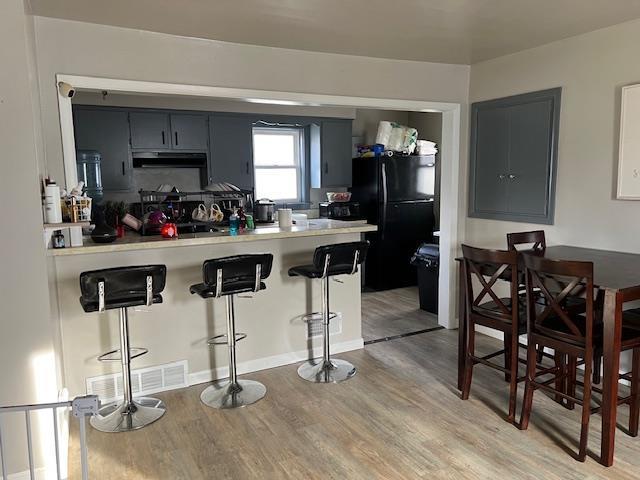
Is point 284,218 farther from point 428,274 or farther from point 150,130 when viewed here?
point 150,130

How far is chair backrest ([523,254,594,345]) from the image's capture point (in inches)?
92.8

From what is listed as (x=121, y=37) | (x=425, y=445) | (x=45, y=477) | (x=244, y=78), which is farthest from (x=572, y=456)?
(x=121, y=37)

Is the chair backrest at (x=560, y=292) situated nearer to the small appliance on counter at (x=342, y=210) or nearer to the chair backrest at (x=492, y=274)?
the chair backrest at (x=492, y=274)

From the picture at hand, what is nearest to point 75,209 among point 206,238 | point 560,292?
point 206,238

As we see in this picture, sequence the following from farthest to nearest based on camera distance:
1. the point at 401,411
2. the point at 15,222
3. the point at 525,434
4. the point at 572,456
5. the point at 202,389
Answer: the point at 202,389, the point at 401,411, the point at 525,434, the point at 572,456, the point at 15,222

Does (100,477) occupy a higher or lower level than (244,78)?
lower

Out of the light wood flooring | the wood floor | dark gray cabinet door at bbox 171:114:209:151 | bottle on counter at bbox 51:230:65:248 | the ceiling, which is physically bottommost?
the light wood flooring

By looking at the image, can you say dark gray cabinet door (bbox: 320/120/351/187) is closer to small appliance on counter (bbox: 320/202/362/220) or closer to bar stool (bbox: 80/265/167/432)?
small appliance on counter (bbox: 320/202/362/220)

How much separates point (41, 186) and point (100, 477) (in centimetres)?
144

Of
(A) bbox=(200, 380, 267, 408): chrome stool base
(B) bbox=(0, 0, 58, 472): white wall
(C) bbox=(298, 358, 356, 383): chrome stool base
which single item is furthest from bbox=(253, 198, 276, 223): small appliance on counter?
(B) bbox=(0, 0, 58, 472): white wall

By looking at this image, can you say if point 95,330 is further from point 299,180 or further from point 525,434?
point 299,180

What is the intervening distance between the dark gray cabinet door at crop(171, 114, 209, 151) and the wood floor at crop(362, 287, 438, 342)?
100 inches

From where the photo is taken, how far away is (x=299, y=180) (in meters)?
6.36

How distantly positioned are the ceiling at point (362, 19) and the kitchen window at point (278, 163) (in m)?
2.53
